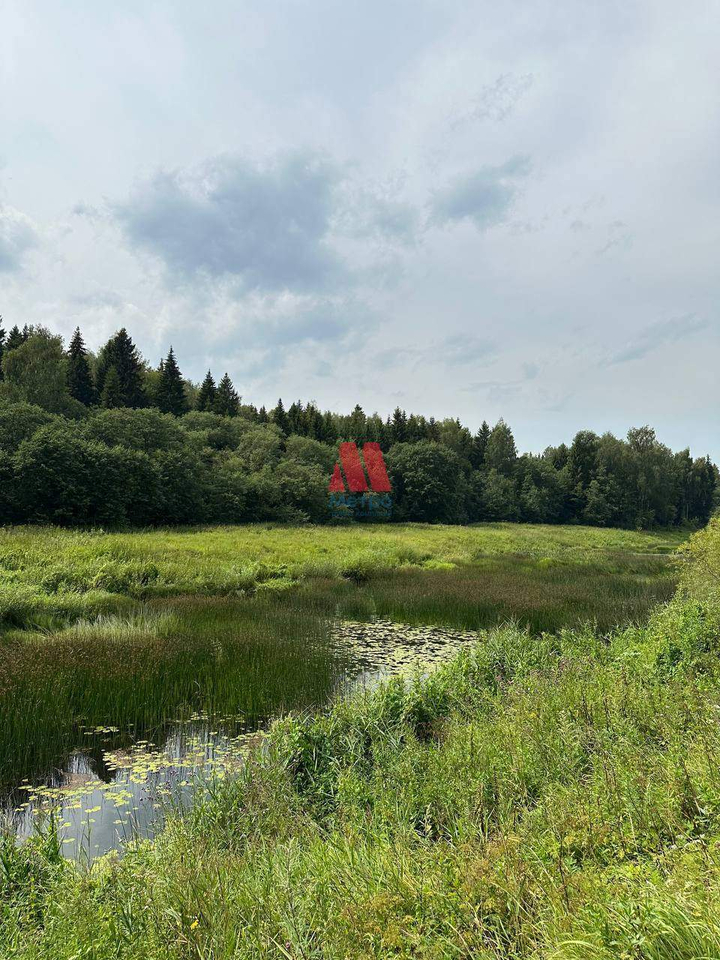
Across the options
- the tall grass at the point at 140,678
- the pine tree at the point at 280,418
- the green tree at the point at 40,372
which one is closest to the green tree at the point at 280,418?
the pine tree at the point at 280,418

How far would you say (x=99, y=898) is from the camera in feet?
10.8

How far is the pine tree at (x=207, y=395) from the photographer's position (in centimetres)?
6412

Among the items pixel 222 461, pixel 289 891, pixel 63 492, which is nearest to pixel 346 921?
pixel 289 891

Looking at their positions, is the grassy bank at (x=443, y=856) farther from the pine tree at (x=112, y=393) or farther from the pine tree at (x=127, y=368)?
the pine tree at (x=127, y=368)

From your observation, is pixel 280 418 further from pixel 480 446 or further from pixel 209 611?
pixel 209 611

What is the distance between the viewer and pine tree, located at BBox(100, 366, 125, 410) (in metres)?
51.5

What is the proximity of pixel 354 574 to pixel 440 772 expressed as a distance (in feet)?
58.4

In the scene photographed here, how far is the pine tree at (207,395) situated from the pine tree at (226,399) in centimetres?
73

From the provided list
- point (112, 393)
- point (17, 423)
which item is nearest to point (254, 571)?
point (17, 423)

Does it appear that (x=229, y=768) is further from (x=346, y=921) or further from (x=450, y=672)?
(x=450, y=672)

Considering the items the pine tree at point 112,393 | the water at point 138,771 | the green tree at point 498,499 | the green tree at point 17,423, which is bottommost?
the water at point 138,771

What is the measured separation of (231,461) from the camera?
4609cm

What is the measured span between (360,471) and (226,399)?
72.0 ft

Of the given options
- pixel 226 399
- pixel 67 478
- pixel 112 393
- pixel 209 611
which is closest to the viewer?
pixel 209 611
